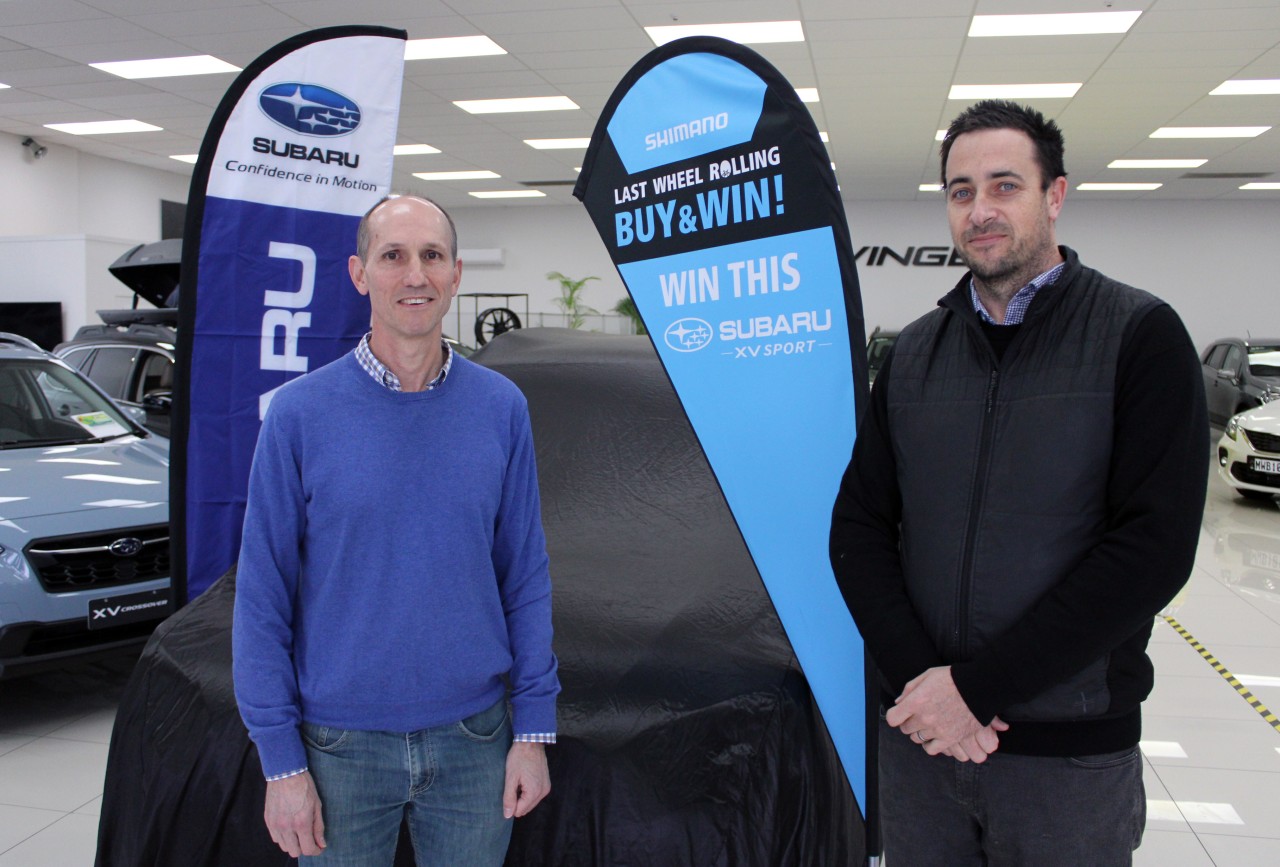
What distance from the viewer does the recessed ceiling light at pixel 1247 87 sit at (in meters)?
8.59

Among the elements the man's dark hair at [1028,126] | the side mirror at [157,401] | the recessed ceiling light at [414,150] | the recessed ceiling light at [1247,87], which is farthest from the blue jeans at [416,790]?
the recessed ceiling light at [414,150]

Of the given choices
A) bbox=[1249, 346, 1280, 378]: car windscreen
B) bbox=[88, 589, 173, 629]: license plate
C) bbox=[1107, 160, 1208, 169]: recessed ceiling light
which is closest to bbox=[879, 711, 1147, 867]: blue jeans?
bbox=[88, 589, 173, 629]: license plate

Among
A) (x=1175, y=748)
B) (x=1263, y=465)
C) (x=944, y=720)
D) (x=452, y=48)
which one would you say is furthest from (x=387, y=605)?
(x=1263, y=465)

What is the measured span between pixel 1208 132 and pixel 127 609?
11783mm

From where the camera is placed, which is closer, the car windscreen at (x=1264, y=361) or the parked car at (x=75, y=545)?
the parked car at (x=75, y=545)

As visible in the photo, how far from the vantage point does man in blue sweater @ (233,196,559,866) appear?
4.37 ft

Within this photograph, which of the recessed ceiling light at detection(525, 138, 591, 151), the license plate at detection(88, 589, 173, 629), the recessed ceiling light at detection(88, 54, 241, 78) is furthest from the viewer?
the recessed ceiling light at detection(525, 138, 591, 151)

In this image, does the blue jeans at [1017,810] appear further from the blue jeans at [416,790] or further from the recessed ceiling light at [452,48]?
the recessed ceiling light at [452,48]

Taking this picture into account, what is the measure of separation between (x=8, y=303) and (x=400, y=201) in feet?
38.5

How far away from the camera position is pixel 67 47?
816 cm

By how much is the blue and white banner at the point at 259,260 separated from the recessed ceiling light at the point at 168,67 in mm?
6928

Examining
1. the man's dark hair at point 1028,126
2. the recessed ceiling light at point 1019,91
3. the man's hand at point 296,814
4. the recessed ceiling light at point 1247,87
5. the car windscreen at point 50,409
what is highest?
the recessed ceiling light at point 1247,87

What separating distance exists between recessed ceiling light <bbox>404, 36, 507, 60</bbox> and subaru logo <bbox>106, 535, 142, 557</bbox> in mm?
5340

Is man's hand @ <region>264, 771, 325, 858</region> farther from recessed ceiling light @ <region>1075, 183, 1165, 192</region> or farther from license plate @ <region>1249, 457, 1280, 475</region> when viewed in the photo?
recessed ceiling light @ <region>1075, 183, 1165, 192</region>
